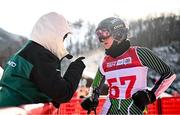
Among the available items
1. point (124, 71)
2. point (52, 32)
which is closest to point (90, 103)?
point (124, 71)

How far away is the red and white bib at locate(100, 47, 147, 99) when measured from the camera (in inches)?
153

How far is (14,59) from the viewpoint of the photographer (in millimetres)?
2656

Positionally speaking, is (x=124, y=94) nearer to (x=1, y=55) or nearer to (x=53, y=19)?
(x=53, y=19)

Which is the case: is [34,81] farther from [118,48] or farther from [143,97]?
[118,48]

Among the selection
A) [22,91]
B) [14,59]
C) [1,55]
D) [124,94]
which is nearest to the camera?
[22,91]

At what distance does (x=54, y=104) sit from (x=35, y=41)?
0.40 meters

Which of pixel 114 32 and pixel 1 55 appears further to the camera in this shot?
pixel 1 55

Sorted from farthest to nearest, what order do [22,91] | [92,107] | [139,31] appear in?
1. [139,31]
2. [92,107]
3. [22,91]

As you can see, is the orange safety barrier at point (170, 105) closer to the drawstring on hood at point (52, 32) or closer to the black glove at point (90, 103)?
the black glove at point (90, 103)

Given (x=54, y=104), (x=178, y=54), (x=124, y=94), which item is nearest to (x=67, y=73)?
(x=54, y=104)

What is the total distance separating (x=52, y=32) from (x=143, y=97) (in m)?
1.15

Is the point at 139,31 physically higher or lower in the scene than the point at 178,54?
higher

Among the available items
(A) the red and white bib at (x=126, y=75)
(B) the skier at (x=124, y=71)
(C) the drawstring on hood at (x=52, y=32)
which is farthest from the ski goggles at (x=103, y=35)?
(C) the drawstring on hood at (x=52, y=32)

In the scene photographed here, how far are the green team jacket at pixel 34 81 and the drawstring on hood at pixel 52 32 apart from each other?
7cm
